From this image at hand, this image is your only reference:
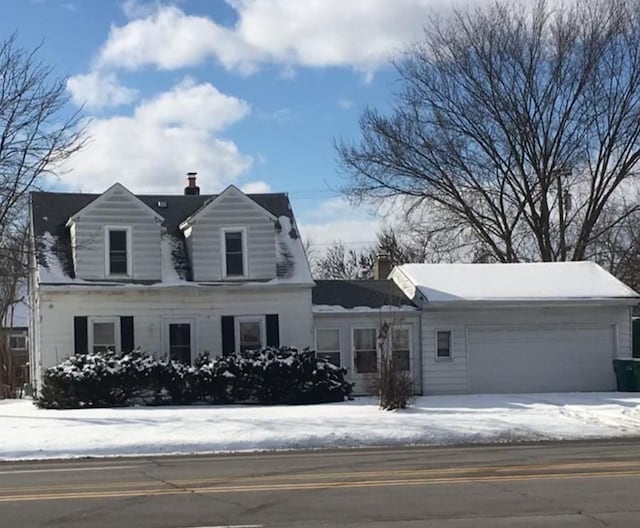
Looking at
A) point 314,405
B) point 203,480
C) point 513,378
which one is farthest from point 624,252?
point 203,480

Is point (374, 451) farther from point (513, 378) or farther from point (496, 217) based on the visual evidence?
point (496, 217)

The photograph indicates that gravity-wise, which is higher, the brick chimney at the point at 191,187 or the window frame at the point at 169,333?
the brick chimney at the point at 191,187

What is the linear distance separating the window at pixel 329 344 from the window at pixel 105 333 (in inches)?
248

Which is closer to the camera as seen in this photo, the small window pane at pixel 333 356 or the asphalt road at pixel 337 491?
the asphalt road at pixel 337 491

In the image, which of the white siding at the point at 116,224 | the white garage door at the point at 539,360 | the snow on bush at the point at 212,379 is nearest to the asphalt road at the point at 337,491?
the snow on bush at the point at 212,379

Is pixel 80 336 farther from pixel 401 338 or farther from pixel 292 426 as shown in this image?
pixel 292 426

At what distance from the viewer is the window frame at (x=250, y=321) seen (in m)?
29.8

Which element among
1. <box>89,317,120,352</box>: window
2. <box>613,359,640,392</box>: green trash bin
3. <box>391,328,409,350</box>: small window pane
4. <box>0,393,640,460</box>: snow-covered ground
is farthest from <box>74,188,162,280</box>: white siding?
<box>613,359,640,392</box>: green trash bin

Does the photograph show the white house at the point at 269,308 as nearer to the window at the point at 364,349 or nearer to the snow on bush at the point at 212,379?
the window at the point at 364,349

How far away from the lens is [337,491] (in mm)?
11453

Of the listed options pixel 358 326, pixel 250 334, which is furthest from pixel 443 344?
pixel 250 334

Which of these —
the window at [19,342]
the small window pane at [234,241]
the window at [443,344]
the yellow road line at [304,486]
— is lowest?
the yellow road line at [304,486]

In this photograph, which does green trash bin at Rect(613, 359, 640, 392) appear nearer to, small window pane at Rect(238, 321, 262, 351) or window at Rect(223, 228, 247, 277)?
small window pane at Rect(238, 321, 262, 351)

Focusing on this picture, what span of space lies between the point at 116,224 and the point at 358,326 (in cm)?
827
